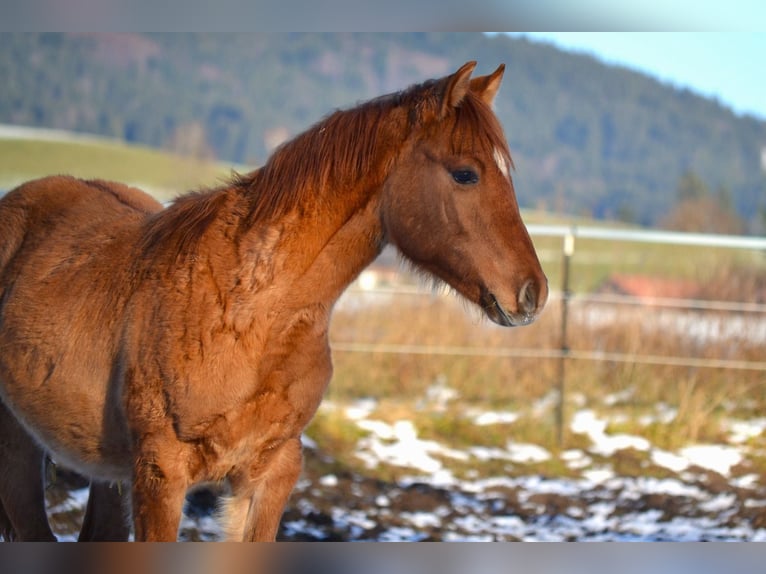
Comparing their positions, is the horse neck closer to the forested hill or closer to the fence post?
the fence post

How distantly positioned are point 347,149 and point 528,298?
0.78 meters

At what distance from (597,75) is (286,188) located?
2890 centimetres

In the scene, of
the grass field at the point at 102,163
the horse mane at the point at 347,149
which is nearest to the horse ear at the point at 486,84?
the horse mane at the point at 347,149

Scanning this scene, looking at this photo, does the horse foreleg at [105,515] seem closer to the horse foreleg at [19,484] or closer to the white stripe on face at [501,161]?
the horse foreleg at [19,484]

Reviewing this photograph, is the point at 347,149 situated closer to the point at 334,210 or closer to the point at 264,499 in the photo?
the point at 334,210

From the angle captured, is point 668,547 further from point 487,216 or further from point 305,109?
point 305,109

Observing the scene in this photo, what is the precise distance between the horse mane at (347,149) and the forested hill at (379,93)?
20623mm

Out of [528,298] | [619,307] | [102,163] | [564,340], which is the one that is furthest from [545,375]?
[102,163]

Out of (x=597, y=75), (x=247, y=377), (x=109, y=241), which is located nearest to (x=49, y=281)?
(x=109, y=241)

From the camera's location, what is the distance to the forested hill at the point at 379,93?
26625 mm

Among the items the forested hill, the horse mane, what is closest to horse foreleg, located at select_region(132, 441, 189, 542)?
the horse mane

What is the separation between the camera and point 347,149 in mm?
2820

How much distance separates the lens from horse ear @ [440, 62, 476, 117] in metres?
2.70

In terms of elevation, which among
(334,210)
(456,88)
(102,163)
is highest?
(102,163)
